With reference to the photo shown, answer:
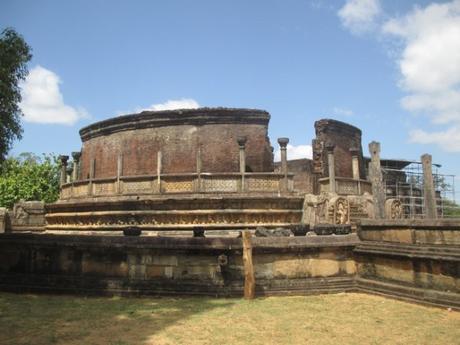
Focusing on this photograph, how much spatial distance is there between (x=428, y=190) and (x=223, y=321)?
23.4 ft

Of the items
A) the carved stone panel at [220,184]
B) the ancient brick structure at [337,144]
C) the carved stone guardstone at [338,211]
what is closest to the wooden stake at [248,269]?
the carved stone guardstone at [338,211]

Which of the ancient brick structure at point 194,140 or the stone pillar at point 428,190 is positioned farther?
the ancient brick structure at point 194,140

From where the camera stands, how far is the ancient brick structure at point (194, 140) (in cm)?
1797

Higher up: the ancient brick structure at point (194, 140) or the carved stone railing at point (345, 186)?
the ancient brick structure at point (194, 140)

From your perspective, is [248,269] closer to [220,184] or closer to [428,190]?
[428,190]

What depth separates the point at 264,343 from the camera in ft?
13.5

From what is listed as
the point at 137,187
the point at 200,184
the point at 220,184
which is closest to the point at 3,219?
the point at 137,187

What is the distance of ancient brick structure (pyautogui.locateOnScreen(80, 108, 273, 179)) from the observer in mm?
17969

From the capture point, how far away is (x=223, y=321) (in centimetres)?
493

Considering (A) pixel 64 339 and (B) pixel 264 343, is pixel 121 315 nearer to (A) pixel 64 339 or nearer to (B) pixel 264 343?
(A) pixel 64 339

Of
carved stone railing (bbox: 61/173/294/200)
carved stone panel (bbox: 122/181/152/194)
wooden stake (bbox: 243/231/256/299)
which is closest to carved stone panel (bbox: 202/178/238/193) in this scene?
carved stone railing (bbox: 61/173/294/200)

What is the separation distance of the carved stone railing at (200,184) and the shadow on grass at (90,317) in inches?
299

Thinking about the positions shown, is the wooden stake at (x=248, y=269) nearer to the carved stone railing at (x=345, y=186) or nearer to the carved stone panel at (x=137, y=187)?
the carved stone panel at (x=137, y=187)

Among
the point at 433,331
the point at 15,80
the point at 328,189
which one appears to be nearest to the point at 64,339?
the point at 433,331
